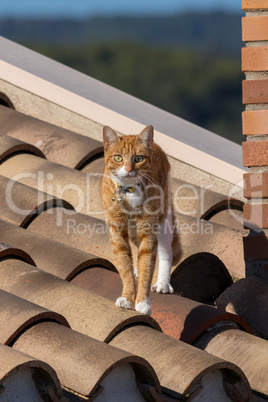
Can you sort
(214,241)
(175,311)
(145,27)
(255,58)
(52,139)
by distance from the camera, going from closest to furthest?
(175,311) → (255,58) → (214,241) → (52,139) → (145,27)

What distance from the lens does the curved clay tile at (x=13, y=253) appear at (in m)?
3.83

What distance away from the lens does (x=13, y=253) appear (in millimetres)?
3879

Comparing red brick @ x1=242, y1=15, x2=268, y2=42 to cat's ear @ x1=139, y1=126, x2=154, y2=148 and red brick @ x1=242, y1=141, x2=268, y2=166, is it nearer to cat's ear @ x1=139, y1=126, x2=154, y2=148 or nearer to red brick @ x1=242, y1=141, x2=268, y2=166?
red brick @ x1=242, y1=141, x2=268, y2=166

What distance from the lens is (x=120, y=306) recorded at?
3.65 meters

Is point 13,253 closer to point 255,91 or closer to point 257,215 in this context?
point 257,215

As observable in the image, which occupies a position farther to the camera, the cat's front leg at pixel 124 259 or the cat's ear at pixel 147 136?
the cat's ear at pixel 147 136

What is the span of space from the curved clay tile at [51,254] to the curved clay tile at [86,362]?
0.82 metres

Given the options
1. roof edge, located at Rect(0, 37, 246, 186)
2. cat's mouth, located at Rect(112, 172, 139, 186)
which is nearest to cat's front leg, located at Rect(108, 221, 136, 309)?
cat's mouth, located at Rect(112, 172, 139, 186)

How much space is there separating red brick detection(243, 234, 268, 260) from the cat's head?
2.25 ft

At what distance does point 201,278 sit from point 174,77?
5271 centimetres

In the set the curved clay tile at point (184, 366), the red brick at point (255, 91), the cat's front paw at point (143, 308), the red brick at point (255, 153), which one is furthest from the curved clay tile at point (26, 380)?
the red brick at point (255, 91)

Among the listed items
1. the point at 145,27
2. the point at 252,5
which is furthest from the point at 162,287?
the point at 145,27

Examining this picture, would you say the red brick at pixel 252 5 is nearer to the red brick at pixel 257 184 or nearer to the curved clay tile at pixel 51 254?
the red brick at pixel 257 184

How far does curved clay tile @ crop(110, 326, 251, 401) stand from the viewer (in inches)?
122
